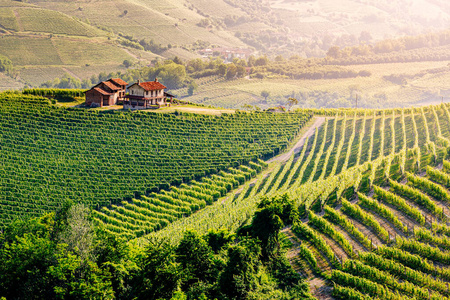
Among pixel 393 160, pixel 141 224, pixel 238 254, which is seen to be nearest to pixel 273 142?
pixel 393 160

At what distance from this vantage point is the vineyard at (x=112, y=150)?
6769cm

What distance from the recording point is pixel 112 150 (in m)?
78.4

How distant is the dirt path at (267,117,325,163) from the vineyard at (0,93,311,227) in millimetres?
1580

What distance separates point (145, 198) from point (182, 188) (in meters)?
5.73

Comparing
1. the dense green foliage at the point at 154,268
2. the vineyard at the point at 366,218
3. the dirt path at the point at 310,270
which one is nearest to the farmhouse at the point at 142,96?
the vineyard at the point at 366,218

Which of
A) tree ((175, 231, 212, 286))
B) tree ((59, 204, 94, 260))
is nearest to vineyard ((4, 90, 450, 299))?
tree ((175, 231, 212, 286))

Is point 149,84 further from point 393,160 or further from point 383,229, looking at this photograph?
point 383,229

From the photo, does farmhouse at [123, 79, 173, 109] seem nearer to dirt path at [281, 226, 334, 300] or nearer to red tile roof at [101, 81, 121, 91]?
red tile roof at [101, 81, 121, 91]

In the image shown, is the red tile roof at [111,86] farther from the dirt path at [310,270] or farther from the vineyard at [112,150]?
the dirt path at [310,270]

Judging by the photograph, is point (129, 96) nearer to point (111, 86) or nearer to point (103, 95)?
point (111, 86)

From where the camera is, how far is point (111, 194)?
66.8 m

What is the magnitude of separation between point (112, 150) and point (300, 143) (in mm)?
32428

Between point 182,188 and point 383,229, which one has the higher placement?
point 383,229

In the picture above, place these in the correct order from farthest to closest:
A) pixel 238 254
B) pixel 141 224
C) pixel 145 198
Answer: pixel 145 198
pixel 141 224
pixel 238 254
